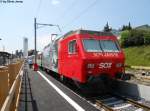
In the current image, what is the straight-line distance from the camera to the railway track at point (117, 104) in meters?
10.8

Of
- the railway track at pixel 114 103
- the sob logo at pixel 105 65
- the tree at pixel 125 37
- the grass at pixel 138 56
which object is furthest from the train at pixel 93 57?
the tree at pixel 125 37

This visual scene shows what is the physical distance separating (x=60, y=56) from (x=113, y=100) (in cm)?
670

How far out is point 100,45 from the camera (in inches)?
573

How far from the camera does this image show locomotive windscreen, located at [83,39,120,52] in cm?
1413

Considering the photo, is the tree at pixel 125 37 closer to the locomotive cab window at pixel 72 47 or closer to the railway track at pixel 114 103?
the locomotive cab window at pixel 72 47

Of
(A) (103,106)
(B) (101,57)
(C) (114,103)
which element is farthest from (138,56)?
(A) (103,106)

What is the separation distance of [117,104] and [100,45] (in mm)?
3676

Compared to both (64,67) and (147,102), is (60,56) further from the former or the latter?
(147,102)

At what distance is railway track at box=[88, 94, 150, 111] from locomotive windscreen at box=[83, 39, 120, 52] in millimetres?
2242

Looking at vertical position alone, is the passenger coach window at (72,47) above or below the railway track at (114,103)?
above

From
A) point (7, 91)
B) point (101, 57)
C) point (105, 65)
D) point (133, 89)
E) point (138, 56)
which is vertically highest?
point (138, 56)

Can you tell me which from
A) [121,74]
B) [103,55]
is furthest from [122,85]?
[103,55]

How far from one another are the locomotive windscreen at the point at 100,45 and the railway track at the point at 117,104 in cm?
224

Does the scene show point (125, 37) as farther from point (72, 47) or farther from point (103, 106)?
point (103, 106)
